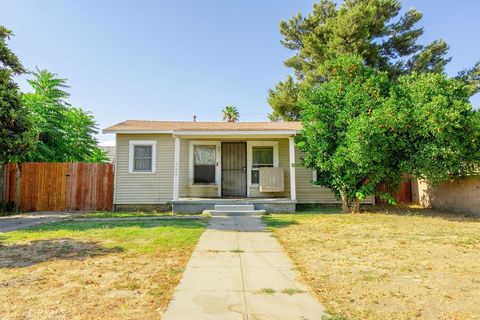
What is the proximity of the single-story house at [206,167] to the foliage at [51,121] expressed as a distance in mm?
4993

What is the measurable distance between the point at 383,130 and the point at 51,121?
50.5 feet

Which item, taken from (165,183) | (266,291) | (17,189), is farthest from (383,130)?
(17,189)

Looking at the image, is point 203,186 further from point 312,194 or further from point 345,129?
point 345,129

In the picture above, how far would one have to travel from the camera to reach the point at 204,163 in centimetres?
1223

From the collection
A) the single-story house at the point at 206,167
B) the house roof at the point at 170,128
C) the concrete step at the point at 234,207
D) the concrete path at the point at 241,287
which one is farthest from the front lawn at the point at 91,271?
the house roof at the point at 170,128

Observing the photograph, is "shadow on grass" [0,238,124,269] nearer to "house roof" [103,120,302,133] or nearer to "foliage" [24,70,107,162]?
"house roof" [103,120,302,133]

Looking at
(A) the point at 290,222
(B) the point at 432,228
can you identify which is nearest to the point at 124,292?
(A) the point at 290,222

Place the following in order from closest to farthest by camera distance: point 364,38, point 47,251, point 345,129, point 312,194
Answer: point 47,251, point 345,129, point 312,194, point 364,38

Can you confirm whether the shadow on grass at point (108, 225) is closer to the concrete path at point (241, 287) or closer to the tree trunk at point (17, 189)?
the concrete path at point (241, 287)

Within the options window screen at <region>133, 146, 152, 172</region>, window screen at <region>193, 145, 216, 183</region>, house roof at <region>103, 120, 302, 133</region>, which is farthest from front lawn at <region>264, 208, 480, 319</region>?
window screen at <region>133, 146, 152, 172</region>

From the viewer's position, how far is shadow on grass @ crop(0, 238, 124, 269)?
453cm

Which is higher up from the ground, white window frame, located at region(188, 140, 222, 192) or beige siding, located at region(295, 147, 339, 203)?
white window frame, located at region(188, 140, 222, 192)

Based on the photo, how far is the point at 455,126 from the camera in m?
8.25

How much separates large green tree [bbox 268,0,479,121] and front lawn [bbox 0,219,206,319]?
55.0 ft
